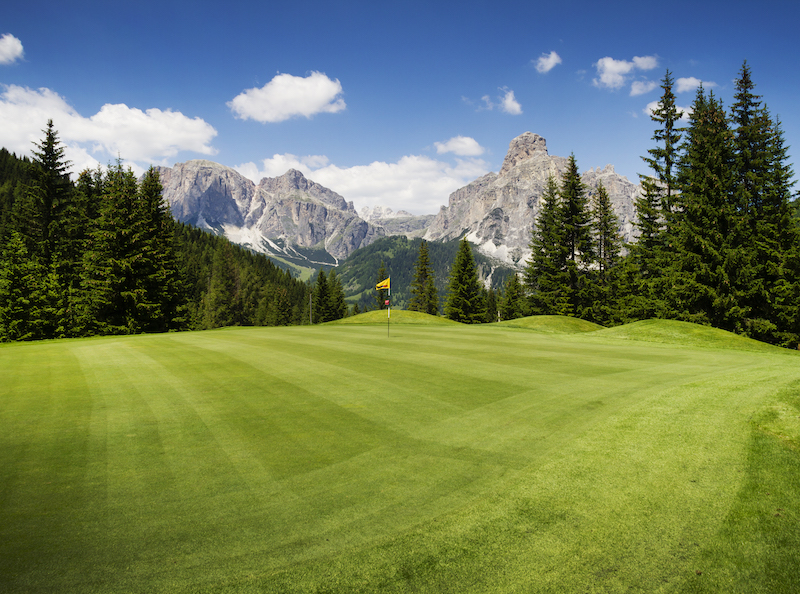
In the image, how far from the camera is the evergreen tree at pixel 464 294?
68812 millimetres

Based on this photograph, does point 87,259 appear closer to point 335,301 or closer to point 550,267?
point 550,267

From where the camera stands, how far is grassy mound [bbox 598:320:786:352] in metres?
19.0

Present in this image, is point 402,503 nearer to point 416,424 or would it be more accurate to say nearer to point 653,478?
point 416,424

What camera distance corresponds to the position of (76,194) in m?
52.6

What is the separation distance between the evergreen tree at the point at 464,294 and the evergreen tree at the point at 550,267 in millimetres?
12748

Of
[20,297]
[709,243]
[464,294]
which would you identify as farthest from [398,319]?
[20,297]

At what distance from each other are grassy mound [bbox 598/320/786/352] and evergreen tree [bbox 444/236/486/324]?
44.0 metres

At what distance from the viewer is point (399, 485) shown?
5.05 m

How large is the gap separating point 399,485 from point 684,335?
71.9ft

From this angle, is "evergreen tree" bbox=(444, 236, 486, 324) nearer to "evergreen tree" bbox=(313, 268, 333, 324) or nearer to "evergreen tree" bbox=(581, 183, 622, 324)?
"evergreen tree" bbox=(581, 183, 622, 324)

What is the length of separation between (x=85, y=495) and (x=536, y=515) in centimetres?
517

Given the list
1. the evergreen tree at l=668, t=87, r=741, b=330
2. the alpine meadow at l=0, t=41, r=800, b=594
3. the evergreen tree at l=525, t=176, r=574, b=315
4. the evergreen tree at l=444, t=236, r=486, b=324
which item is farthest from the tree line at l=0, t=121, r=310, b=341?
A: the evergreen tree at l=668, t=87, r=741, b=330

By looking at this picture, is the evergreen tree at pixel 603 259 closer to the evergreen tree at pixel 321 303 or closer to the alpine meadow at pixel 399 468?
the alpine meadow at pixel 399 468

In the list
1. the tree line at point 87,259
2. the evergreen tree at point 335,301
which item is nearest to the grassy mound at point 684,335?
the tree line at point 87,259
